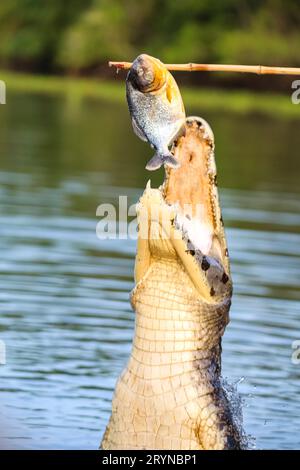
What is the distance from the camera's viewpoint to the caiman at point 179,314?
607 centimetres

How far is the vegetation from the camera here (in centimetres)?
5938

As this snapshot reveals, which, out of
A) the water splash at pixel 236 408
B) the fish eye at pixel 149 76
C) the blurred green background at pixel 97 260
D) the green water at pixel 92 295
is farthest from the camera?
the blurred green background at pixel 97 260

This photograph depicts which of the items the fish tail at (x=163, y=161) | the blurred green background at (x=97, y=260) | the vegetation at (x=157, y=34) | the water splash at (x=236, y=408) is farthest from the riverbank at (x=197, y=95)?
the fish tail at (x=163, y=161)

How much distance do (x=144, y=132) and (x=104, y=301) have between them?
18.2ft

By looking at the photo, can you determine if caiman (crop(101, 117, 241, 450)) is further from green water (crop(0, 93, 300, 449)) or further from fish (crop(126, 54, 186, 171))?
green water (crop(0, 93, 300, 449))

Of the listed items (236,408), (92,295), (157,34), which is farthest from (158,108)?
(157,34)

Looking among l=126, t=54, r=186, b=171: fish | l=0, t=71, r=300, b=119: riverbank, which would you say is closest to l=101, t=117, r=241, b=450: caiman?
l=126, t=54, r=186, b=171: fish

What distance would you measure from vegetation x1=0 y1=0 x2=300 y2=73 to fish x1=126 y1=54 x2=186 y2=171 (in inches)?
1975

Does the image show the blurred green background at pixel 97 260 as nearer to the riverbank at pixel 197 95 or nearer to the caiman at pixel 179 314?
the riverbank at pixel 197 95

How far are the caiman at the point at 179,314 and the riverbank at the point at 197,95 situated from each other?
3385cm

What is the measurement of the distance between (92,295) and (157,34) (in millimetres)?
54577

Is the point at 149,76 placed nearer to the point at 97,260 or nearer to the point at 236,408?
the point at 236,408

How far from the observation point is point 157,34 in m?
65.7
